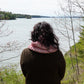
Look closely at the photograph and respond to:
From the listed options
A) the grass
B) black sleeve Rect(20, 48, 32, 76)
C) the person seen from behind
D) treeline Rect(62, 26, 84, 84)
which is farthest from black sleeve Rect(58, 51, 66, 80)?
the grass

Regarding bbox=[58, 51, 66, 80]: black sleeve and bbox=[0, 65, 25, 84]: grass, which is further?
bbox=[0, 65, 25, 84]: grass

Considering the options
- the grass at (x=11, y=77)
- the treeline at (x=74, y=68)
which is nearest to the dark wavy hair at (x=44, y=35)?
the treeline at (x=74, y=68)

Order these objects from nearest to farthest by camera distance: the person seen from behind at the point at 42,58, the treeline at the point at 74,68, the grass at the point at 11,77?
1. the person seen from behind at the point at 42,58
2. the treeline at the point at 74,68
3. the grass at the point at 11,77

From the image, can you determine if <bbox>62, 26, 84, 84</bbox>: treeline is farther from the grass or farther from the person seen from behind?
the person seen from behind

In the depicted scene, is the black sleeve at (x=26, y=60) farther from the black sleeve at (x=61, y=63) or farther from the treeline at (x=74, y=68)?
the treeline at (x=74, y=68)

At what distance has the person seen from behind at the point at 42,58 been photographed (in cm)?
150

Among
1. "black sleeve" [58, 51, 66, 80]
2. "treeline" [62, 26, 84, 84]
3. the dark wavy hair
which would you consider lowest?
"treeline" [62, 26, 84, 84]

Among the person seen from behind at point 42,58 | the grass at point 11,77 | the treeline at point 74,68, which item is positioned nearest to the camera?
the person seen from behind at point 42,58

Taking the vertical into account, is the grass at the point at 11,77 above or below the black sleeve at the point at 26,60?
below

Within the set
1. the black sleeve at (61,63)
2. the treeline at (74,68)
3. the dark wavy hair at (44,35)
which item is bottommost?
the treeline at (74,68)

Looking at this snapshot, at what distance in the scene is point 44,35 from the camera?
1.53 metres

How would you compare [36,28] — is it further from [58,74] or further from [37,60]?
[58,74]

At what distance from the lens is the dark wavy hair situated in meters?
1.53

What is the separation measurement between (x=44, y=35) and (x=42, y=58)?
254mm
